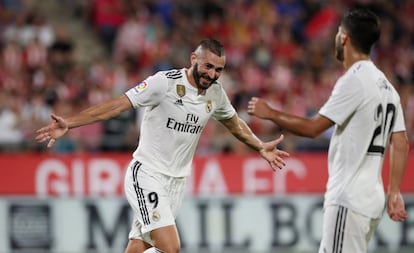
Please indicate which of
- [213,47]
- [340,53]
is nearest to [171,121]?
[213,47]

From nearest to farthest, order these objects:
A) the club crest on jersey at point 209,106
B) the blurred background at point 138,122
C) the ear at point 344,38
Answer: the ear at point 344,38 < the club crest on jersey at point 209,106 < the blurred background at point 138,122

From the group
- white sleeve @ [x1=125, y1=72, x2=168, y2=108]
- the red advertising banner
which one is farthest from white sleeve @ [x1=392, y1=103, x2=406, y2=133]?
the red advertising banner

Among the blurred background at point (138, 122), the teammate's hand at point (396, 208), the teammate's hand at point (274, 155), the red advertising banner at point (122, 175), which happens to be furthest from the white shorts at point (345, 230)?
the red advertising banner at point (122, 175)

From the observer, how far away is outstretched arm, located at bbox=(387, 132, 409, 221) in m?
6.08

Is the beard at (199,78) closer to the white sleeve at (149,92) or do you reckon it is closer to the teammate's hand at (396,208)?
the white sleeve at (149,92)

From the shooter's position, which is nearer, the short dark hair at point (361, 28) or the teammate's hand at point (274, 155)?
the short dark hair at point (361, 28)

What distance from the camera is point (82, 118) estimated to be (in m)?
6.65

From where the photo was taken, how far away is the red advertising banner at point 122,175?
11242 mm

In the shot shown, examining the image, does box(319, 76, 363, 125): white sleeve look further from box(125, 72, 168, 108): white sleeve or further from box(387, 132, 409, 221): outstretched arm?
box(125, 72, 168, 108): white sleeve

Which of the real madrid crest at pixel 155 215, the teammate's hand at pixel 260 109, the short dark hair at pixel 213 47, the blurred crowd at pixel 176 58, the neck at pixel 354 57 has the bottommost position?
the real madrid crest at pixel 155 215

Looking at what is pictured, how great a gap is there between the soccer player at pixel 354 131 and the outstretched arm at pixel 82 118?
4.00ft

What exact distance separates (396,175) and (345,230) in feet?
1.75

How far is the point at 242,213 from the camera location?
11.5 m

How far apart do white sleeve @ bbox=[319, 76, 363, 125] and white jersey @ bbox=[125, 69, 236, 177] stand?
1.57 metres
